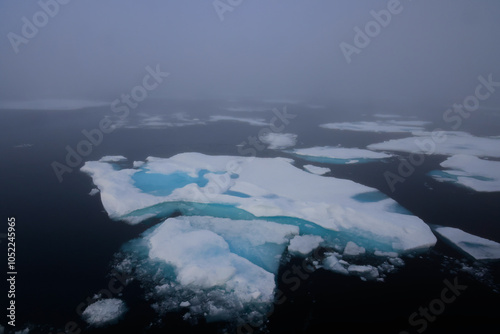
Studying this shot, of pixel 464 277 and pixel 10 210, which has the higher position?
pixel 464 277

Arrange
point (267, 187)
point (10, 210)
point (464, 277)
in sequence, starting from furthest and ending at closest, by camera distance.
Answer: point (267, 187) < point (10, 210) < point (464, 277)

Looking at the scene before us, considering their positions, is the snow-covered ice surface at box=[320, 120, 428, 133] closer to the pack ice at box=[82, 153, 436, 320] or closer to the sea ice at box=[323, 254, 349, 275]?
the pack ice at box=[82, 153, 436, 320]

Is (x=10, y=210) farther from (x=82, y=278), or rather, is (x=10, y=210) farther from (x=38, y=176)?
(x=82, y=278)

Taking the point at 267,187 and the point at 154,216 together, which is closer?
the point at 154,216

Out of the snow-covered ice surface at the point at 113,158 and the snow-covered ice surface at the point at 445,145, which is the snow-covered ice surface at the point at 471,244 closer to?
the snow-covered ice surface at the point at 445,145

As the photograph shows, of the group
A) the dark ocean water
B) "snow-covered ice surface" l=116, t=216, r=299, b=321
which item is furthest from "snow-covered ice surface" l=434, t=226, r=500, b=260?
"snow-covered ice surface" l=116, t=216, r=299, b=321

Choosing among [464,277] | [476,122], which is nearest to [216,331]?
[464,277]

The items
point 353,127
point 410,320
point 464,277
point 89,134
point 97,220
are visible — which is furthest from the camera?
point 353,127
